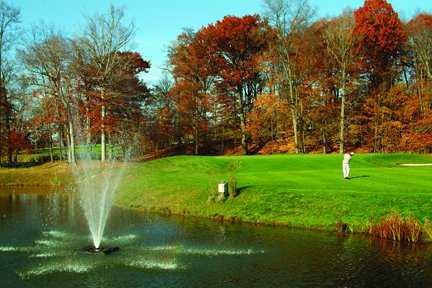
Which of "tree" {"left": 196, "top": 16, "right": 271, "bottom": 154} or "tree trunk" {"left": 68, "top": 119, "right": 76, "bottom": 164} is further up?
"tree" {"left": 196, "top": 16, "right": 271, "bottom": 154}

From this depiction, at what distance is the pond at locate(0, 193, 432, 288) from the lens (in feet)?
57.6

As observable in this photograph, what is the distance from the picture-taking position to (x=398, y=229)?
943 inches

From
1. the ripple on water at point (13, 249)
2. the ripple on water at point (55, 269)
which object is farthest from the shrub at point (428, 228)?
the ripple on water at point (13, 249)

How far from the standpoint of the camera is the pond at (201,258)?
57.6ft

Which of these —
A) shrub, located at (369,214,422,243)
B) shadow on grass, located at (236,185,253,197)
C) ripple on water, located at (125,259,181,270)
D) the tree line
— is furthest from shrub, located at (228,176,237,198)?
the tree line

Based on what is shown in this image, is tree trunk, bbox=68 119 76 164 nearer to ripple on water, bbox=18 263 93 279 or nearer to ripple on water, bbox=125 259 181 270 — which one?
ripple on water, bbox=18 263 93 279

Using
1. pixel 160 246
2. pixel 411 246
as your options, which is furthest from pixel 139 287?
pixel 411 246

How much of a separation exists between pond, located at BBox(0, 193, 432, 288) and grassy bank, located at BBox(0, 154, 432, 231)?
1.96 meters

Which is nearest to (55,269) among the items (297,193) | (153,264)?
(153,264)

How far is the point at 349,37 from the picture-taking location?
200 ft

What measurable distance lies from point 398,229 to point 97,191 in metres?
26.9

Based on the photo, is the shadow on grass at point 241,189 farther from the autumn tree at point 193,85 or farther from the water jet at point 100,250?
the autumn tree at point 193,85

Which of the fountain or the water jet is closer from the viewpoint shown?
the water jet

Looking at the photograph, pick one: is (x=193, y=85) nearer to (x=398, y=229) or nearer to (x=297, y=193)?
(x=297, y=193)
